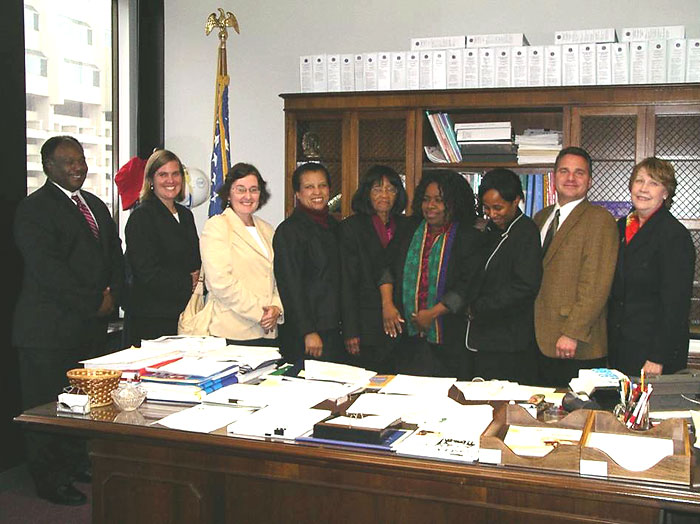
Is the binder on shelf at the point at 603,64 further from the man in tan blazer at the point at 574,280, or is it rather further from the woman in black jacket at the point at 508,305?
the woman in black jacket at the point at 508,305

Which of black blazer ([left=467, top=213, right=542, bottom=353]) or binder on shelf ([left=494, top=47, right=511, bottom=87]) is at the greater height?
binder on shelf ([left=494, top=47, right=511, bottom=87])

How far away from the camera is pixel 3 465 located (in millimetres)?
3863

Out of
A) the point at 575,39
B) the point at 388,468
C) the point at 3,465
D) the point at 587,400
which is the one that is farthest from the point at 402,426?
the point at 575,39

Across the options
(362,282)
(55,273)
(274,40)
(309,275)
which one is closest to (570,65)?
(362,282)

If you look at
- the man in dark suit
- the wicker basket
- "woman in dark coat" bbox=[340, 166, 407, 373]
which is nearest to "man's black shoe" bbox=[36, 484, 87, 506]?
the man in dark suit

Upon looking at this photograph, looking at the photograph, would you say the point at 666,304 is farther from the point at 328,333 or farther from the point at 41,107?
the point at 41,107

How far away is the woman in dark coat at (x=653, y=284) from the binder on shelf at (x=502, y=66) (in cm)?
132

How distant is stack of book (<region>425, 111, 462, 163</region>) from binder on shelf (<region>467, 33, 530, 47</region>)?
0.44 meters

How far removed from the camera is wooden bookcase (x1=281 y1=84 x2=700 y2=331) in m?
4.18

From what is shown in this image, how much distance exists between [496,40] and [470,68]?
0.21 meters

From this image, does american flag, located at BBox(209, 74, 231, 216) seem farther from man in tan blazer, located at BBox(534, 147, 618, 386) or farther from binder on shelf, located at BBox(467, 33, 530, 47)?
man in tan blazer, located at BBox(534, 147, 618, 386)

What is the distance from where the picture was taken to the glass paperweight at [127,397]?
2.29 meters

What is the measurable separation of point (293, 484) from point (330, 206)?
2860mm

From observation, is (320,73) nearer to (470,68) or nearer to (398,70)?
(398,70)
